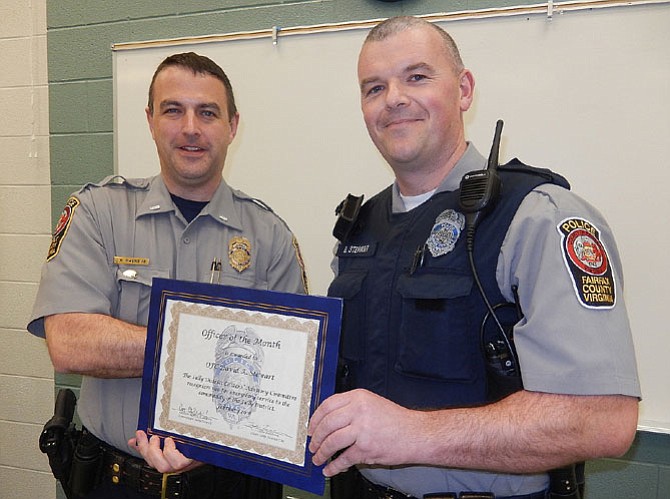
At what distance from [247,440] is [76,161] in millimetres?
1905

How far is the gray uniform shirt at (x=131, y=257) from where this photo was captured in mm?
1503

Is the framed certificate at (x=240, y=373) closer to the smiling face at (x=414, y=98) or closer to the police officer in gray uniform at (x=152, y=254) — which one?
the police officer in gray uniform at (x=152, y=254)

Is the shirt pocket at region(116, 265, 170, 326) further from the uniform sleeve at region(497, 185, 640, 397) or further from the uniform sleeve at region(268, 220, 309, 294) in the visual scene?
the uniform sleeve at region(497, 185, 640, 397)

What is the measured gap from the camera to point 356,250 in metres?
1.42

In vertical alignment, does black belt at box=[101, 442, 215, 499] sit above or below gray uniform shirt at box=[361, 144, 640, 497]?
below

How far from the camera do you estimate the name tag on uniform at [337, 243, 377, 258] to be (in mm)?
Answer: 1381

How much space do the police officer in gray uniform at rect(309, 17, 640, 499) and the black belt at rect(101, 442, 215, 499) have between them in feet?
1.05

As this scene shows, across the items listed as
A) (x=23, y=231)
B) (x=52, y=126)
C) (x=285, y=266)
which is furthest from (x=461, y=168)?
(x=23, y=231)

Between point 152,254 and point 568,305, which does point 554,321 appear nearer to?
point 568,305

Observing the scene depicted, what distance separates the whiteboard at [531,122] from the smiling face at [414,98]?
75cm

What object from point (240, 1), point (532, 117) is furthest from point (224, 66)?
point (532, 117)

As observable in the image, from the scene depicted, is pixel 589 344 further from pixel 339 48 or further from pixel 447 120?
pixel 339 48

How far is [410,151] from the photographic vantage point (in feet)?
4.24

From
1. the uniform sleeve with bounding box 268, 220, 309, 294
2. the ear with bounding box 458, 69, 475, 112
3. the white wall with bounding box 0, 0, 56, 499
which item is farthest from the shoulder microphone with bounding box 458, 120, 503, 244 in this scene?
the white wall with bounding box 0, 0, 56, 499
